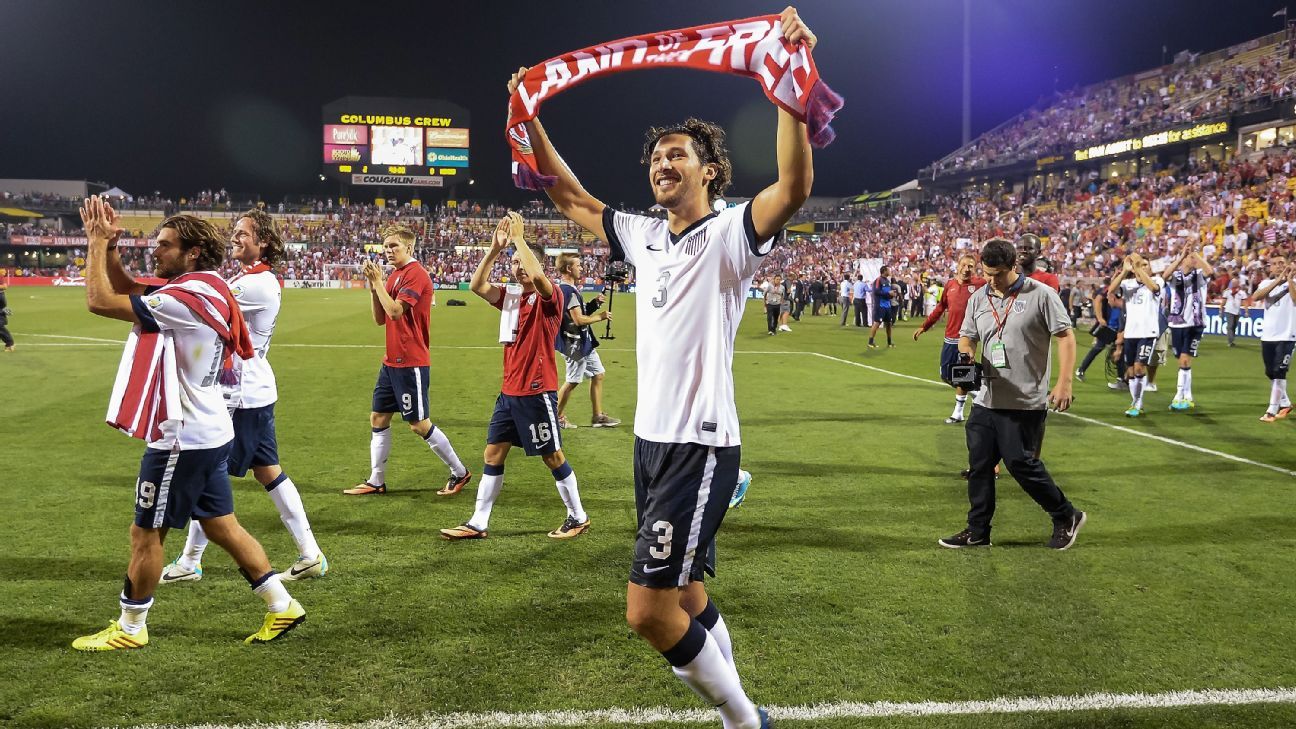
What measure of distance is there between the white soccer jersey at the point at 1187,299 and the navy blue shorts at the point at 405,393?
11.6 metres

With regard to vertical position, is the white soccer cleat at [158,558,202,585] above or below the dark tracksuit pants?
below

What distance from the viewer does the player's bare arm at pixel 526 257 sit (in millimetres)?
5113

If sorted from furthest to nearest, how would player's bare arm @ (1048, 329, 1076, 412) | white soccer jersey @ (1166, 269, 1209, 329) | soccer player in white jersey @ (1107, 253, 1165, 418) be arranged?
white soccer jersey @ (1166, 269, 1209, 329) → soccer player in white jersey @ (1107, 253, 1165, 418) → player's bare arm @ (1048, 329, 1076, 412)

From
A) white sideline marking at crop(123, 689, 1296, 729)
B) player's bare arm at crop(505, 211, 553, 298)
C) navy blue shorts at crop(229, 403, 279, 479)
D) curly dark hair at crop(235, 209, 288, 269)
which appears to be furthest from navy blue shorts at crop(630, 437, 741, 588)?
curly dark hair at crop(235, 209, 288, 269)

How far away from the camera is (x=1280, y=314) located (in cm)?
1123

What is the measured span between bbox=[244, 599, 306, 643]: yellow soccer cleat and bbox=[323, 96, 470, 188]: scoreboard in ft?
256

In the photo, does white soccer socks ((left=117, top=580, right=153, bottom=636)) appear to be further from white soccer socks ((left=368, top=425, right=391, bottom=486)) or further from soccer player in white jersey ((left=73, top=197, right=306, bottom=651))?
white soccer socks ((left=368, top=425, right=391, bottom=486))

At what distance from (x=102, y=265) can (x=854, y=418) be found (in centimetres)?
962

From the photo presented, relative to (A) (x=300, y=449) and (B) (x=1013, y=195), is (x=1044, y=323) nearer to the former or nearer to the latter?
(A) (x=300, y=449)

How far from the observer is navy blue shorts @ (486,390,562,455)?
6.15 m

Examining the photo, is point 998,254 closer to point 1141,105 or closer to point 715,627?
point 715,627

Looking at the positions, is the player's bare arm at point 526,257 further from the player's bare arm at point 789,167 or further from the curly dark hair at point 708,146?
the player's bare arm at point 789,167

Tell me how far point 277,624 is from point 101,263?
201cm

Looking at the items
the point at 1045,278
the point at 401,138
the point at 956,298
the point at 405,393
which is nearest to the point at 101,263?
the point at 405,393
